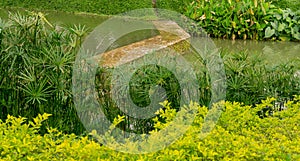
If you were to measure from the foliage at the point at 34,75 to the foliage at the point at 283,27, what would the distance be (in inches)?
211

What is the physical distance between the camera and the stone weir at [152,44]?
5.91 meters

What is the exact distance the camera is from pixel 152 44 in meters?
7.27

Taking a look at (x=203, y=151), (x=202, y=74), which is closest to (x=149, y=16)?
(x=202, y=74)

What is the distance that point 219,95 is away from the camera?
364 cm

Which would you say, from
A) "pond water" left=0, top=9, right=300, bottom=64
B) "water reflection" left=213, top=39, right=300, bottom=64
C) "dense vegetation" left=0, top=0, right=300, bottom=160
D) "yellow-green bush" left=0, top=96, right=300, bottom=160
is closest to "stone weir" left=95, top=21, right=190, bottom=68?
"pond water" left=0, top=9, right=300, bottom=64

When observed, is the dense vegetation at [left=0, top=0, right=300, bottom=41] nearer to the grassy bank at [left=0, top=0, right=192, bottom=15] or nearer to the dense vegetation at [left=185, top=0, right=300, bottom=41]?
the dense vegetation at [left=185, top=0, right=300, bottom=41]

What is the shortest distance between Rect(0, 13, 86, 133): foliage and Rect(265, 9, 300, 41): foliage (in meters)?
5.37

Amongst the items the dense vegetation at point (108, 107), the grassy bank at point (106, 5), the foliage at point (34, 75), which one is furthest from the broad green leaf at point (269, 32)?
the foliage at point (34, 75)

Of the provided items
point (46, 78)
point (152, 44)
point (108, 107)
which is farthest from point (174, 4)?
point (46, 78)

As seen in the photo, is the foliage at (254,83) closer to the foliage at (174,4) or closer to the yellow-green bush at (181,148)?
the yellow-green bush at (181,148)

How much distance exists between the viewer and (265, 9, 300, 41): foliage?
8.22 m

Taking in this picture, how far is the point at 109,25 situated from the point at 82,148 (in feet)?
22.8

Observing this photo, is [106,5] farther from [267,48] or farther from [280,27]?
[267,48]

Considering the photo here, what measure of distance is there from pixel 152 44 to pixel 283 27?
2.33 m
